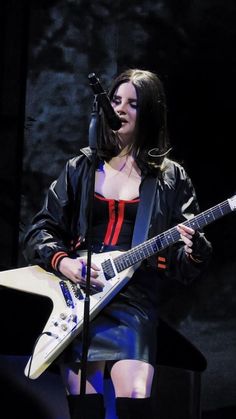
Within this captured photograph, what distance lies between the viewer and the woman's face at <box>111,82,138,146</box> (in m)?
3.24

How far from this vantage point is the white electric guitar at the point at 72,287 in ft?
9.98

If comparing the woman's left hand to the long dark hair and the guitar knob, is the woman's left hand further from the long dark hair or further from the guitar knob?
the guitar knob

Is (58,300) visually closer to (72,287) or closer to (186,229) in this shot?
(72,287)

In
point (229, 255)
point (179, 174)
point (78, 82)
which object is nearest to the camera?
point (179, 174)

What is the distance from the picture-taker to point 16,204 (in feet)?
13.9

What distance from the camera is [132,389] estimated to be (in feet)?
9.62

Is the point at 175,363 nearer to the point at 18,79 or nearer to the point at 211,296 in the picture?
the point at 211,296

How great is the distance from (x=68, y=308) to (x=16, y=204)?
126 centimetres

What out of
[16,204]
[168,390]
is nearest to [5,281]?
[16,204]

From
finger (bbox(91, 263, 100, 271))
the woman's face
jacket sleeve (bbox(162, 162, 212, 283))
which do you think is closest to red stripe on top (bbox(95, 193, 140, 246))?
finger (bbox(91, 263, 100, 271))

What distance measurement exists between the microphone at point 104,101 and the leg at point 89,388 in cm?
95

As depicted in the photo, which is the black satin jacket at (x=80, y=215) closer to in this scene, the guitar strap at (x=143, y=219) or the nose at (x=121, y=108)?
the guitar strap at (x=143, y=219)

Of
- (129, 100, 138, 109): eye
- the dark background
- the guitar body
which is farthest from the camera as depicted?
the dark background

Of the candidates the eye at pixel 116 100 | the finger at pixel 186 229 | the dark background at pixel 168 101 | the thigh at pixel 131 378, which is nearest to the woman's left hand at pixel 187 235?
the finger at pixel 186 229
